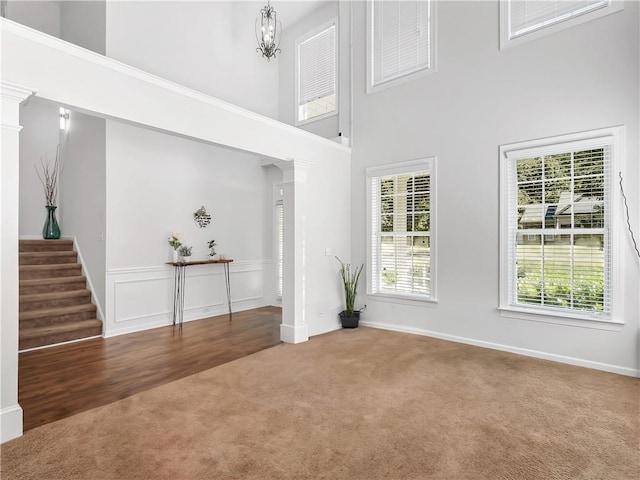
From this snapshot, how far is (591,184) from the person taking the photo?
3.71 m

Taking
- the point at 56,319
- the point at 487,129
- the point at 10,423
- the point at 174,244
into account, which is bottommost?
the point at 10,423

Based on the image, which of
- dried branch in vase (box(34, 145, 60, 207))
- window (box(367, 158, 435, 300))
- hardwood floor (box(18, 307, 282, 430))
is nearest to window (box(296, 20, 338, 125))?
window (box(367, 158, 435, 300))

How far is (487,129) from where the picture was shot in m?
4.34

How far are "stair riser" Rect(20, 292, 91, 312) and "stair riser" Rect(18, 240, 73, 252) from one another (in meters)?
1.09

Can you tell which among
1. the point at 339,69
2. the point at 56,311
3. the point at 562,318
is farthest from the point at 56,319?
the point at 562,318

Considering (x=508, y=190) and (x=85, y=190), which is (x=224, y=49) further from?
(x=508, y=190)

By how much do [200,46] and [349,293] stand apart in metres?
4.57

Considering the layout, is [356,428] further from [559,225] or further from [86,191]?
[86,191]

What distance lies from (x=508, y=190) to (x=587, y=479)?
2.98 m

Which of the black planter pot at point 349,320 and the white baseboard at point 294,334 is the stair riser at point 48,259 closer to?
the white baseboard at point 294,334

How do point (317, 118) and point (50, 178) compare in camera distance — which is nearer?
point (50, 178)

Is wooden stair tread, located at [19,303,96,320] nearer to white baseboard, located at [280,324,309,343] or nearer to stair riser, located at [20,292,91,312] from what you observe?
stair riser, located at [20,292,91,312]

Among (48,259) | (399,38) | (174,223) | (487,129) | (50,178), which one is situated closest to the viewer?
(487,129)

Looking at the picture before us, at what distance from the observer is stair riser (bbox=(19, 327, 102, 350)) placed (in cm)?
432
